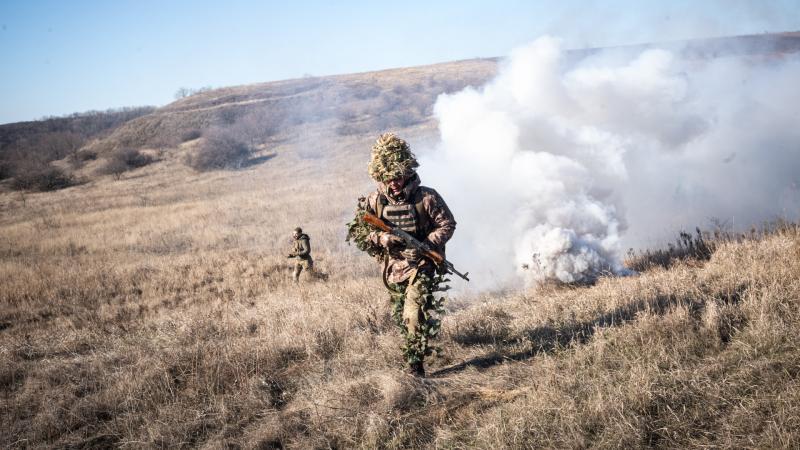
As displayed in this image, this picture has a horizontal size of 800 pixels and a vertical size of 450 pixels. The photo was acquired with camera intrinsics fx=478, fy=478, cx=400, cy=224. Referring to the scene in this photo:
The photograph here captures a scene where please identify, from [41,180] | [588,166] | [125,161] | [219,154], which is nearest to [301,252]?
[588,166]

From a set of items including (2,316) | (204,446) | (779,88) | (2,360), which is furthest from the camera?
(779,88)

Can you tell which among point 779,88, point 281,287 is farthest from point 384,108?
point 281,287

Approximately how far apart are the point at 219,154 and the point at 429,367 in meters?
29.8

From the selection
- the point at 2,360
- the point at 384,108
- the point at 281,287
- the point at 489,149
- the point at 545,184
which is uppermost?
the point at 384,108

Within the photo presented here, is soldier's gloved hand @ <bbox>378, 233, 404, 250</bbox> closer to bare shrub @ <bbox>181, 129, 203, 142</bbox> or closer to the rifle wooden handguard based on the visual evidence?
the rifle wooden handguard

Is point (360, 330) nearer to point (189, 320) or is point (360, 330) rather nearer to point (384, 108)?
point (189, 320)

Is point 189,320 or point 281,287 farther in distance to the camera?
point 281,287

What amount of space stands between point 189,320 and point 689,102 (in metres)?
16.5

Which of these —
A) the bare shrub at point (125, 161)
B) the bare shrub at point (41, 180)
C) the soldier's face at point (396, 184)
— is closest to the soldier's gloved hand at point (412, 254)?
the soldier's face at point (396, 184)

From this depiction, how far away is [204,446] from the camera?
341 centimetres

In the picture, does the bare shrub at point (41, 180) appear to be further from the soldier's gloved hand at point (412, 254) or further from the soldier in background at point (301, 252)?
the soldier's gloved hand at point (412, 254)

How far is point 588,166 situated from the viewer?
38.1 feet

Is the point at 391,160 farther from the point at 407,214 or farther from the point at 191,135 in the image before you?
the point at 191,135

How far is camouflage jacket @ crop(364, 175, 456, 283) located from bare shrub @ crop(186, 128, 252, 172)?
2815 cm
